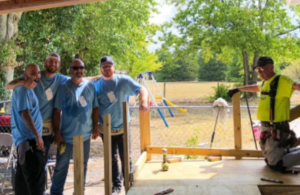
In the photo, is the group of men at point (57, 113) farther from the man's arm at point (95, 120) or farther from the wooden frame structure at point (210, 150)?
the wooden frame structure at point (210, 150)

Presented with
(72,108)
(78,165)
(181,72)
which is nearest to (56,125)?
(72,108)

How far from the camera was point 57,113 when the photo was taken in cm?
325

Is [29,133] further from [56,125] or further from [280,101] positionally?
[280,101]

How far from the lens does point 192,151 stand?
4.13m

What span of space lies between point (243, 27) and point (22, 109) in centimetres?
1527

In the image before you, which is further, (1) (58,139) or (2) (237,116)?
(2) (237,116)

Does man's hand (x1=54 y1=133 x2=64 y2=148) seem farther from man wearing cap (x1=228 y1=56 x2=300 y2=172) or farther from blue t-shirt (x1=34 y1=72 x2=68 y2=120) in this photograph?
man wearing cap (x1=228 y1=56 x2=300 y2=172)

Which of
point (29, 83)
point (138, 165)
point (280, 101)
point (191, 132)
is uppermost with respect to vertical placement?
point (29, 83)

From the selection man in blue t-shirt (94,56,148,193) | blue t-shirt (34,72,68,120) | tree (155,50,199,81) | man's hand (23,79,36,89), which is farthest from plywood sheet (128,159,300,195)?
tree (155,50,199,81)

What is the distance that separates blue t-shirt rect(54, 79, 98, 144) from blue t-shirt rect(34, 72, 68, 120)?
0.05 meters

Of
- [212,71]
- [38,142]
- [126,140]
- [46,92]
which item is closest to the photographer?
[38,142]

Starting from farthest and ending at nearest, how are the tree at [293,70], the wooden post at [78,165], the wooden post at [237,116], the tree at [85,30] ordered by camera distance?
the tree at [293,70] → the tree at [85,30] → the wooden post at [237,116] → the wooden post at [78,165]

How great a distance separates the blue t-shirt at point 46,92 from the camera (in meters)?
3.16

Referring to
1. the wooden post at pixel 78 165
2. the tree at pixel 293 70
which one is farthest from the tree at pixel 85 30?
the tree at pixel 293 70
